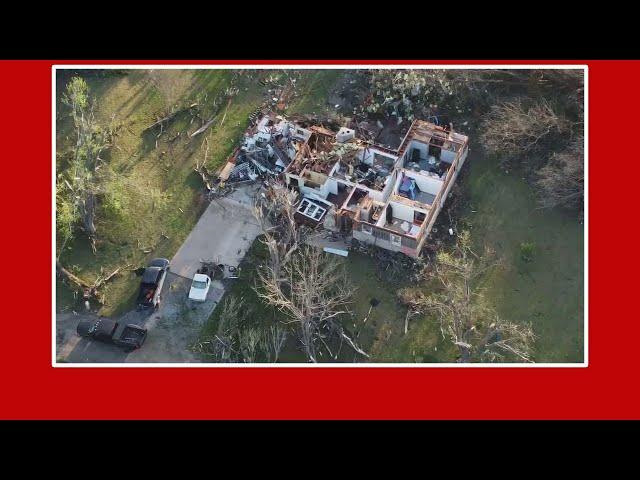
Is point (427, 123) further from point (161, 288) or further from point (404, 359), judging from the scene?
point (161, 288)

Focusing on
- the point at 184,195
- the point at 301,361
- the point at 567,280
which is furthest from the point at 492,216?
the point at 184,195

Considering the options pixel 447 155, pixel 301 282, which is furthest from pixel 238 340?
pixel 447 155

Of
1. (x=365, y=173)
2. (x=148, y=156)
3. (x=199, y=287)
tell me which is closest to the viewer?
(x=199, y=287)

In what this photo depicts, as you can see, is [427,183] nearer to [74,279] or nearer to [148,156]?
[148,156]

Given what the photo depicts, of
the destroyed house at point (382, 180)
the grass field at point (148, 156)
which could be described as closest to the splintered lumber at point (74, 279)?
the grass field at point (148, 156)

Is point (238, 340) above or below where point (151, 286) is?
below

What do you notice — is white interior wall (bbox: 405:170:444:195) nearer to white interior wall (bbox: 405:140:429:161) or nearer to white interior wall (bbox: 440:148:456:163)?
white interior wall (bbox: 405:140:429:161)

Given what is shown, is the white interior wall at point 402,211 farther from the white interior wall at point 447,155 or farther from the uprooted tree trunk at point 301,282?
the white interior wall at point 447,155
